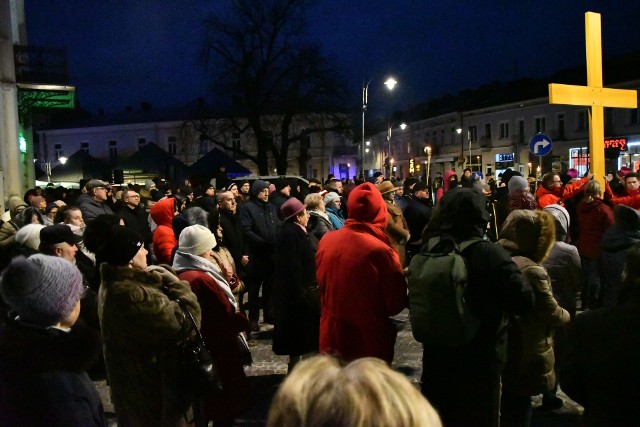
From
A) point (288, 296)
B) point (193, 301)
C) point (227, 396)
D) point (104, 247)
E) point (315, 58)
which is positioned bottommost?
point (227, 396)

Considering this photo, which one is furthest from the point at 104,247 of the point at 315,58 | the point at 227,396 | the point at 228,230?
the point at 315,58

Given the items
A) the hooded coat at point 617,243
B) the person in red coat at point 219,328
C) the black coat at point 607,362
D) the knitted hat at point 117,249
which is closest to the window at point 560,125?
the hooded coat at point 617,243

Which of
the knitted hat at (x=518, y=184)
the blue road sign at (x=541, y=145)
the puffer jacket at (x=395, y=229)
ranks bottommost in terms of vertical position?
the puffer jacket at (x=395, y=229)

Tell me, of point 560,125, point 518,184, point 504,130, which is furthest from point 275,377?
point 504,130

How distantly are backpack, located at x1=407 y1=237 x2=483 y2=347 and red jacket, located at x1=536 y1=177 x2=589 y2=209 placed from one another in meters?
5.31

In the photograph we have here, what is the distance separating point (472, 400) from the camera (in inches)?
142

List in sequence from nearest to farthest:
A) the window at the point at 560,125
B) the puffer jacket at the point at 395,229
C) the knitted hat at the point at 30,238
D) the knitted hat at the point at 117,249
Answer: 1. the knitted hat at the point at 117,249
2. the knitted hat at the point at 30,238
3. the puffer jacket at the point at 395,229
4. the window at the point at 560,125

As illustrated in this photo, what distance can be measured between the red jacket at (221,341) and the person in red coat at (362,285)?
0.67 metres

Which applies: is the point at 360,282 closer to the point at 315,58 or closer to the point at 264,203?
the point at 264,203

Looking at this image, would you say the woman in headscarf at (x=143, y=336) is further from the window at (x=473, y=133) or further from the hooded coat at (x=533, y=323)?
the window at (x=473, y=133)

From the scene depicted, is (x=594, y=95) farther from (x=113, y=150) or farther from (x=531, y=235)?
(x=113, y=150)

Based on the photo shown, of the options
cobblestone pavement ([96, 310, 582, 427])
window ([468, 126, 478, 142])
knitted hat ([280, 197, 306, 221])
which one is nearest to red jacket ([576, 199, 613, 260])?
cobblestone pavement ([96, 310, 582, 427])

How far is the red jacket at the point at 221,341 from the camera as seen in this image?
4117mm

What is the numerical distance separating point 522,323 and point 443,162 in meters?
66.3
